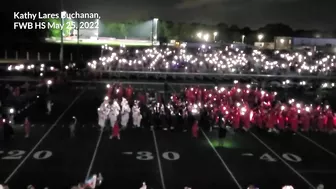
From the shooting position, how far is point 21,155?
19500mm

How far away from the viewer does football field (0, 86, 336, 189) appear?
55.4ft

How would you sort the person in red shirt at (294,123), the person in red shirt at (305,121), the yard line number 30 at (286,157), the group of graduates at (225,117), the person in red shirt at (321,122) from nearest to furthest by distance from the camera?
the yard line number 30 at (286,157)
the group of graduates at (225,117)
the person in red shirt at (294,123)
the person in red shirt at (305,121)
the person in red shirt at (321,122)

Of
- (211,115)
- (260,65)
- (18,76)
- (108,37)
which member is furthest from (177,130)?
(108,37)

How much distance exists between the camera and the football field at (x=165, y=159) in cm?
1689

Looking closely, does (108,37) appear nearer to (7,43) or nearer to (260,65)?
(7,43)

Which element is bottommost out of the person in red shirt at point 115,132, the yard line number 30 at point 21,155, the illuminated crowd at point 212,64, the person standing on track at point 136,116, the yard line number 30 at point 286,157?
the yard line number 30 at point 286,157

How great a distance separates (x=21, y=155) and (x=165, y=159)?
566 centimetres

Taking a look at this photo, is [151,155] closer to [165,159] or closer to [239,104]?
[165,159]

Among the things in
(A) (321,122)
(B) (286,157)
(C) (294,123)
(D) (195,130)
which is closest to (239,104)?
(C) (294,123)

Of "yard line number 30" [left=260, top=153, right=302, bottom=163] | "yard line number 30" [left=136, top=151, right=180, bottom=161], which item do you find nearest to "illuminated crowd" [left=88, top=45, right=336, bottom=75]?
"yard line number 30" [left=136, top=151, right=180, bottom=161]

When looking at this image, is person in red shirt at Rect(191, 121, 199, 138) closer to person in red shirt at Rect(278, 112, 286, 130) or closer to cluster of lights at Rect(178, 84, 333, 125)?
cluster of lights at Rect(178, 84, 333, 125)

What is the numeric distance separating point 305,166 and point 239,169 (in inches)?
110

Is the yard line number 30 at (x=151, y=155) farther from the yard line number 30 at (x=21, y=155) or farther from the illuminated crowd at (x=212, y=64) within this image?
the illuminated crowd at (x=212, y=64)

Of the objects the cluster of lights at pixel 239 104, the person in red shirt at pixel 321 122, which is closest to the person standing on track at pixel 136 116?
the cluster of lights at pixel 239 104
